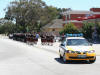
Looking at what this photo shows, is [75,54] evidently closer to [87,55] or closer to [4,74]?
[87,55]

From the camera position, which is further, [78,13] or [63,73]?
[78,13]

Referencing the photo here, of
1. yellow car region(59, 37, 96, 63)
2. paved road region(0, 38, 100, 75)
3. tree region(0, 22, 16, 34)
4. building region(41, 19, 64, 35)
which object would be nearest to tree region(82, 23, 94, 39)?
paved road region(0, 38, 100, 75)

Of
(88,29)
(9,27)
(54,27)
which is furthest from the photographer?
(9,27)

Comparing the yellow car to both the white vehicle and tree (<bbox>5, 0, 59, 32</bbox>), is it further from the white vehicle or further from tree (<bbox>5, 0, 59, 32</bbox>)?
tree (<bbox>5, 0, 59, 32</bbox>)

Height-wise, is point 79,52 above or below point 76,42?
below

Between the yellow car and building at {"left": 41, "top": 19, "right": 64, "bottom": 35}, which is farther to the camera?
building at {"left": 41, "top": 19, "right": 64, "bottom": 35}

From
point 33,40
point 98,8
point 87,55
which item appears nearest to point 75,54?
point 87,55

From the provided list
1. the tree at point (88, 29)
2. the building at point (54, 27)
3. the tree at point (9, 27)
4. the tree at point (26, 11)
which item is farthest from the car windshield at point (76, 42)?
the tree at point (9, 27)

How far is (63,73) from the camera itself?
1139cm

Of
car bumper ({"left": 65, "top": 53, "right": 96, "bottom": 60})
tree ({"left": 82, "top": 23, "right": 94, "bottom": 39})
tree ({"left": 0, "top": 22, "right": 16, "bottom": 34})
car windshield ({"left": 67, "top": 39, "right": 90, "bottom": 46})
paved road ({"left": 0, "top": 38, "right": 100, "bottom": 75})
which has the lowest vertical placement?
tree ({"left": 0, "top": 22, "right": 16, "bottom": 34})

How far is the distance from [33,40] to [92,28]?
41.6ft

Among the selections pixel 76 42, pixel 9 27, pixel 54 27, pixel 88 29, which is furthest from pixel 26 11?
pixel 76 42

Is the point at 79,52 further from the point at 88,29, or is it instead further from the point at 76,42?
the point at 88,29

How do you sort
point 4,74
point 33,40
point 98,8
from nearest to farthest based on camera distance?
point 4,74
point 33,40
point 98,8
